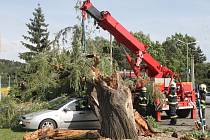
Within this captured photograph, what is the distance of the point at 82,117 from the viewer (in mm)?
15055

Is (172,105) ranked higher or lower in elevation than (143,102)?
lower

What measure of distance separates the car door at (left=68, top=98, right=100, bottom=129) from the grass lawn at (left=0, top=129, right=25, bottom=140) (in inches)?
78.9

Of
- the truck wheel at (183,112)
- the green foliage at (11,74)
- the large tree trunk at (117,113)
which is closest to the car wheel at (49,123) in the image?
the large tree trunk at (117,113)

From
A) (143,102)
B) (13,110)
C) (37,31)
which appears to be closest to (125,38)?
(143,102)

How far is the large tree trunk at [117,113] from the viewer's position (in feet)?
38.0

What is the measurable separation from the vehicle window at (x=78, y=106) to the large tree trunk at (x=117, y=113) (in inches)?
134

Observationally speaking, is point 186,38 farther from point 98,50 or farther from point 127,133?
point 127,133

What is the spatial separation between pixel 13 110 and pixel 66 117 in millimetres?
2838

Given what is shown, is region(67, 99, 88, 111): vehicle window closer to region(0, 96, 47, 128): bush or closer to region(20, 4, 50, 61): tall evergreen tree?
region(0, 96, 47, 128): bush

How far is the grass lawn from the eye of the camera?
13.0 m

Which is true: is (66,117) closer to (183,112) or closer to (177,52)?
(183,112)

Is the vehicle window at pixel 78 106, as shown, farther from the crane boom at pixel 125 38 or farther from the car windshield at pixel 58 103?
the crane boom at pixel 125 38

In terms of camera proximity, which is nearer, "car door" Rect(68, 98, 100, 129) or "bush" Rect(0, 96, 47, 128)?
"car door" Rect(68, 98, 100, 129)

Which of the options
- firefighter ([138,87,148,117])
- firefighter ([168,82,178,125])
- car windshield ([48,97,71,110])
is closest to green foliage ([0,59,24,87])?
car windshield ([48,97,71,110])
